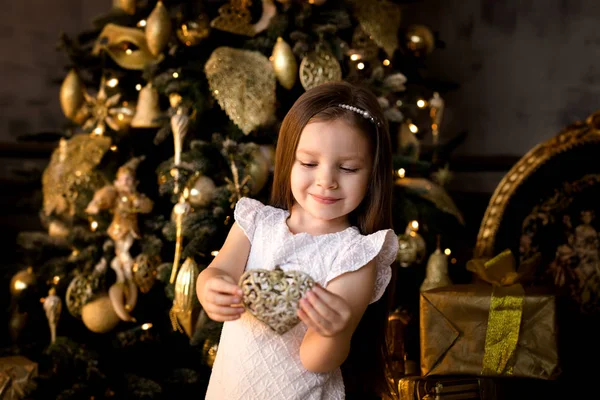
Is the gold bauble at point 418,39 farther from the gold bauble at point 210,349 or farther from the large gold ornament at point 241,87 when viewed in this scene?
the gold bauble at point 210,349

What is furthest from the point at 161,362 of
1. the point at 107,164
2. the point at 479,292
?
the point at 479,292

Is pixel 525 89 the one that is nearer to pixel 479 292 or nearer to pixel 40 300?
pixel 479 292

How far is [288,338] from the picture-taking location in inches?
53.0

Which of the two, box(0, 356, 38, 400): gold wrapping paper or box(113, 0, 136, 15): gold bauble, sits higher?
box(113, 0, 136, 15): gold bauble

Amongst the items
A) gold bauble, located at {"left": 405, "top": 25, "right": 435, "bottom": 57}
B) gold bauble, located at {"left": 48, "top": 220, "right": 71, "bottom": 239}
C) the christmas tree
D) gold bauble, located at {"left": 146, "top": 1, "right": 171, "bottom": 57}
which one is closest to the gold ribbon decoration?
the christmas tree

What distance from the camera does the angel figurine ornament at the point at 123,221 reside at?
2277 mm

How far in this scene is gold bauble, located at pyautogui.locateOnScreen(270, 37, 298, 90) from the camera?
215cm

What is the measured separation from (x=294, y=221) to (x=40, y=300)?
1549 mm

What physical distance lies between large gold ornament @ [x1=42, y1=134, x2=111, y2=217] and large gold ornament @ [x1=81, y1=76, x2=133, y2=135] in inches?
2.5

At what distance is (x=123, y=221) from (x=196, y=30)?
24.7 inches

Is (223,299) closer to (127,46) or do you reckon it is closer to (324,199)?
(324,199)

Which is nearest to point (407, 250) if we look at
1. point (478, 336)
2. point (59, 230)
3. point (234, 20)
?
point (478, 336)

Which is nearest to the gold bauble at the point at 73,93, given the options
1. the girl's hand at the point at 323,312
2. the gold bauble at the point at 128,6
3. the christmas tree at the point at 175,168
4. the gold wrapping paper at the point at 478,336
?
the christmas tree at the point at 175,168

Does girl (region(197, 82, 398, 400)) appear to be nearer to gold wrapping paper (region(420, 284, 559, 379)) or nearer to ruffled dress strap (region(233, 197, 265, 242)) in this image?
ruffled dress strap (region(233, 197, 265, 242))
